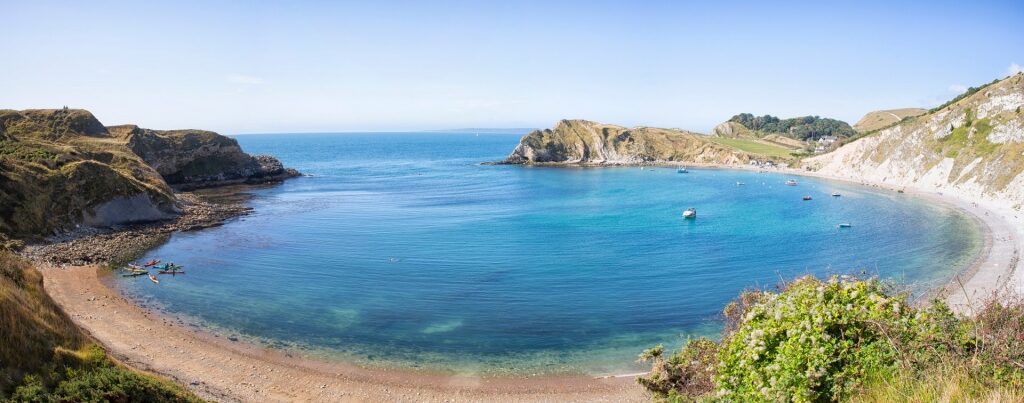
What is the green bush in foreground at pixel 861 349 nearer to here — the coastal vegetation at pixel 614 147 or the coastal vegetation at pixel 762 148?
the coastal vegetation at pixel 614 147

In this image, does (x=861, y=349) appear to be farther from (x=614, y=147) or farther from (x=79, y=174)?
(x=614, y=147)

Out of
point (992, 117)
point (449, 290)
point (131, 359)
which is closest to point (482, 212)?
point (449, 290)

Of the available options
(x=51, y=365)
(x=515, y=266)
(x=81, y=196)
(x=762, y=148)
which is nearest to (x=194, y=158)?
(x=81, y=196)

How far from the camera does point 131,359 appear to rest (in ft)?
93.4

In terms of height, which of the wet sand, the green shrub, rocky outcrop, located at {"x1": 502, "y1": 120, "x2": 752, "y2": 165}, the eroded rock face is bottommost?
the wet sand

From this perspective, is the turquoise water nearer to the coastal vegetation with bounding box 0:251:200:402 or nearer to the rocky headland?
the rocky headland

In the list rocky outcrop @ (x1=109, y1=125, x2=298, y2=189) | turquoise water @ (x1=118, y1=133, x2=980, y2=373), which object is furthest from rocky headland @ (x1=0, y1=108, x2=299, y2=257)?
turquoise water @ (x1=118, y1=133, x2=980, y2=373)

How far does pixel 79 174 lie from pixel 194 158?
5028 cm

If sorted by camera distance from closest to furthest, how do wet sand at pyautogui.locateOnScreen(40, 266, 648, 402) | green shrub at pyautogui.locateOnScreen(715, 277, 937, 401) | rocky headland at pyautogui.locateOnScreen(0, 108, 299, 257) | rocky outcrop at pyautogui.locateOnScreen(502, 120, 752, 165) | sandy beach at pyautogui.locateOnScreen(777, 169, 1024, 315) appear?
green shrub at pyautogui.locateOnScreen(715, 277, 937, 401), wet sand at pyautogui.locateOnScreen(40, 266, 648, 402), sandy beach at pyautogui.locateOnScreen(777, 169, 1024, 315), rocky headland at pyautogui.locateOnScreen(0, 108, 299, 257), rocky outcrop at pyautogui.locateOnScreen(502, 120, 752, 165)

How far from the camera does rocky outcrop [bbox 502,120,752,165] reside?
6506 inches

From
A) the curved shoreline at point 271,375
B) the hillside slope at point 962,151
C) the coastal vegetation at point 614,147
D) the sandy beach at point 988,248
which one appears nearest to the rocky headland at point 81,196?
the curved shoreline at point 271,375

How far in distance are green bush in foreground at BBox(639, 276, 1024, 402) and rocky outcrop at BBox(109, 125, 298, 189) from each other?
109241mm

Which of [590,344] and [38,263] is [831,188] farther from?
[38,263]

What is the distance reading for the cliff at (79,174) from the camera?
5347cm
